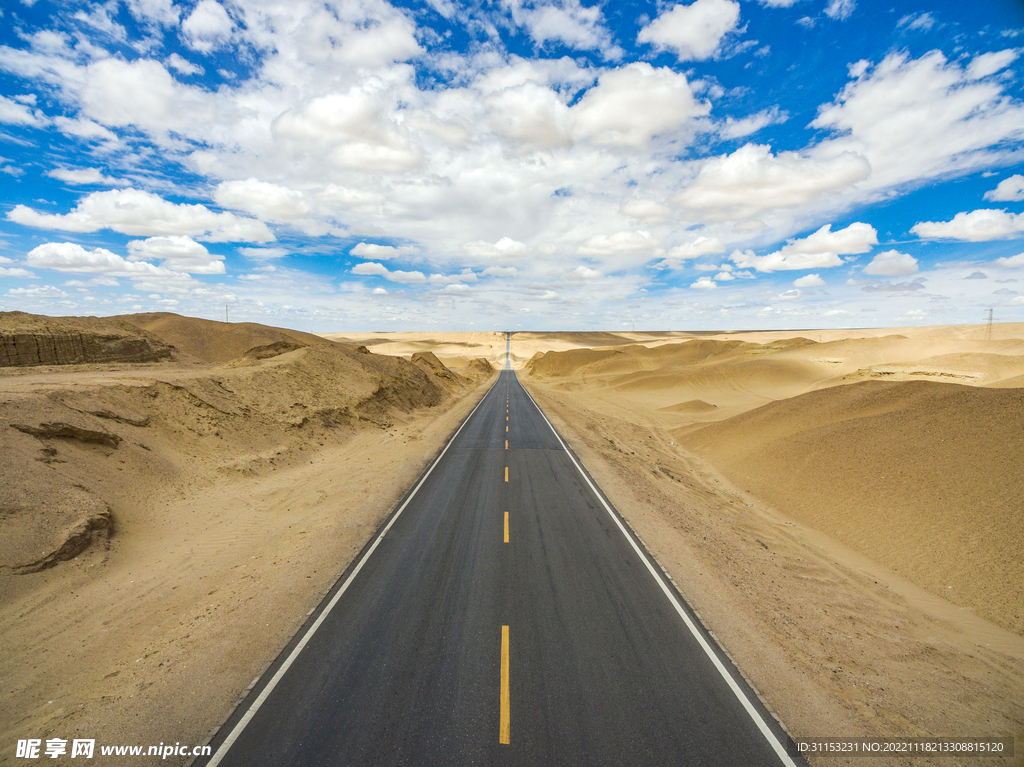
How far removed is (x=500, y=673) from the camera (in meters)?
6.39

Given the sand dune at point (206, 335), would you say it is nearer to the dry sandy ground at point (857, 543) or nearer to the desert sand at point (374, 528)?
Result: the desert sand at point (374, 528)

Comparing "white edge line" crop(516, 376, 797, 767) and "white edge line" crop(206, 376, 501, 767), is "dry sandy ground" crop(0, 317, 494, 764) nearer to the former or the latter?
"white edge line" crop(206, 376, 501, 767)

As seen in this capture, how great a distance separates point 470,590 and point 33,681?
22.0ft

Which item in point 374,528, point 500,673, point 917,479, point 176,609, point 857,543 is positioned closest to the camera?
point 500,673

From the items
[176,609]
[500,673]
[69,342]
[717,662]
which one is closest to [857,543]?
[717,662]

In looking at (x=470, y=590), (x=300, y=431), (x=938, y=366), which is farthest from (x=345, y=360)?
(x=938, y=366)

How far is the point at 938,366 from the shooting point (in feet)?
113

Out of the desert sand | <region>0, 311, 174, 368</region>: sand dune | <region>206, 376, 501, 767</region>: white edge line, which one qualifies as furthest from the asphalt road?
<region>0, 311, 174, 368</region>: sand dune

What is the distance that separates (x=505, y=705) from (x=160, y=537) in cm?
1105

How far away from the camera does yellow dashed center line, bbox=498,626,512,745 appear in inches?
211

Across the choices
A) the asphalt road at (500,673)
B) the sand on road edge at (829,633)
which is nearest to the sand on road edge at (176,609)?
the asphalt road at (500,673)

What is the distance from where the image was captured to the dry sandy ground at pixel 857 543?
659cm

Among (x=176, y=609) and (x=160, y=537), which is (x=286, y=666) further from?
(x=160, y=537)

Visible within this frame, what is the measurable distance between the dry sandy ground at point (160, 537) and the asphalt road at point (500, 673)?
949 millimetres
